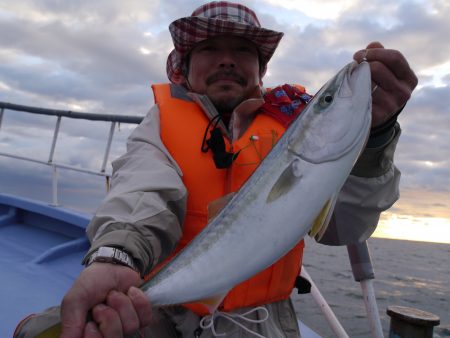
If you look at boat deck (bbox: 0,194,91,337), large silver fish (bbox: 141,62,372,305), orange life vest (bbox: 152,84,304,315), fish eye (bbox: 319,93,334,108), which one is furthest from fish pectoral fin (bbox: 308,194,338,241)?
boat deck (bbox: 0,194,91,337)

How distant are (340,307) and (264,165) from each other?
12.5 meters

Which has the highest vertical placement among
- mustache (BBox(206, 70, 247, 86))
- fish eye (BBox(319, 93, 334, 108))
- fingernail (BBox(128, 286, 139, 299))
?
mustache (BBox(206, 70, 247, 86))

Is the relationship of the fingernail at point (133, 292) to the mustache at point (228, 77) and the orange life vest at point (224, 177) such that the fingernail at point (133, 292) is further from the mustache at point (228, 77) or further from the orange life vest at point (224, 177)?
the mustache at point (228, 77)

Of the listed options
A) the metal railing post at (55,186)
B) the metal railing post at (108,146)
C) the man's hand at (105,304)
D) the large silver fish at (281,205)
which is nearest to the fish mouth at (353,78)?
the large silver fish at (281,205)

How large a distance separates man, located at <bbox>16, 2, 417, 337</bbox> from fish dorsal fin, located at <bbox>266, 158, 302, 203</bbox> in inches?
31.4

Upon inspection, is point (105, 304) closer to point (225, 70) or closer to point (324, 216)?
point (324, 216)

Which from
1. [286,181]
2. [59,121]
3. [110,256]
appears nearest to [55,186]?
[59,121]

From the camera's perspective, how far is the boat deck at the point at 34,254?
14.9 ft

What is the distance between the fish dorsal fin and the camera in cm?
210

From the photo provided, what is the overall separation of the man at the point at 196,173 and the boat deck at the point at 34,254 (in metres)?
2.23

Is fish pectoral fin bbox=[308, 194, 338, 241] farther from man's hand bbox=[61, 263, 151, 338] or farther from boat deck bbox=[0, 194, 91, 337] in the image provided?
boat deck bbox=[0, 194, 91, 337]

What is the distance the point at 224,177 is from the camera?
3070mm

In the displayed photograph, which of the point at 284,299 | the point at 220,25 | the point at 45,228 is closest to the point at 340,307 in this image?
the point at 45,228

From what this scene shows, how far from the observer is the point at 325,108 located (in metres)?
2.20
